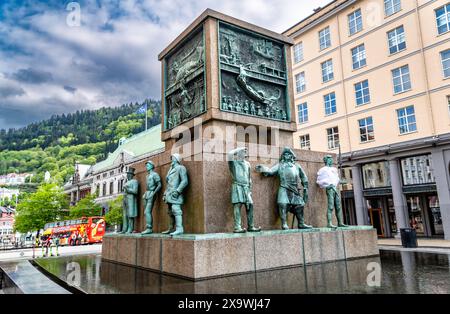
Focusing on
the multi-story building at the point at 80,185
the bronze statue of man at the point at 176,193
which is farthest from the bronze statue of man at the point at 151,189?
the multi-story building at the point at 80,185

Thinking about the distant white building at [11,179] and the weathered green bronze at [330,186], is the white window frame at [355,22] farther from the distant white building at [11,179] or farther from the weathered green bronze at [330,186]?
the distant white building at [11,179]

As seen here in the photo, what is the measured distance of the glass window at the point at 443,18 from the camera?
83.0ft

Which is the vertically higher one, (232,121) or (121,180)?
(121,180)

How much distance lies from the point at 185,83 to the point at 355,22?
1054 inches

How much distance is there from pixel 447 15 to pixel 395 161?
11542mm

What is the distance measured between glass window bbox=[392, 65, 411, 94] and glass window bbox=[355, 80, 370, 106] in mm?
2420

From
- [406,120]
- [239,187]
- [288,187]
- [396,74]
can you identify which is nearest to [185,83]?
[239,187]

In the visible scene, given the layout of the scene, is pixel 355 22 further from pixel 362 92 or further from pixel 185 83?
pixel 185 83

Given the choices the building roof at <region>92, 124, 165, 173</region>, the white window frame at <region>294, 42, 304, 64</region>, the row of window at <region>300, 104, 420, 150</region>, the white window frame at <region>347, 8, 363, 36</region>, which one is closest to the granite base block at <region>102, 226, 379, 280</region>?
the row of window at <region>300, 104, 420, 150</region>

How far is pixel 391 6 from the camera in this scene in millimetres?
29141

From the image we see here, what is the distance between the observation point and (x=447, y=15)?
998 inches

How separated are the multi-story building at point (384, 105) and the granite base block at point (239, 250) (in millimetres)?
20164
